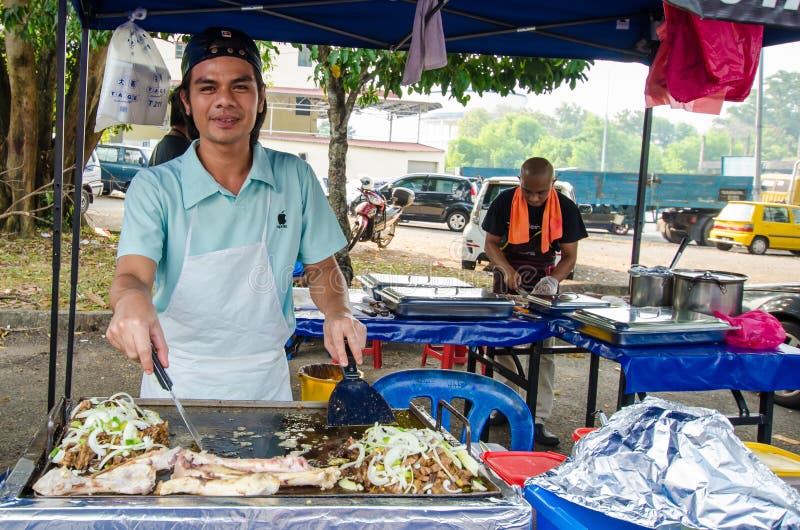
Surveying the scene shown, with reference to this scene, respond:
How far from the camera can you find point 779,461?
2.04 m

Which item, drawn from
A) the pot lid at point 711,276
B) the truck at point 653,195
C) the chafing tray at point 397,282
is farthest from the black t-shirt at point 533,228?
the truck at point 653,195

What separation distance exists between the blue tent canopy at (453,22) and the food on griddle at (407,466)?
8.91ft

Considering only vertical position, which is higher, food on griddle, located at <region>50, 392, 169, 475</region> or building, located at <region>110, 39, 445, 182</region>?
building, located at <region>110, 39, 445, 182</region>

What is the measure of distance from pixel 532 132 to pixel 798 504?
80048 millimetres

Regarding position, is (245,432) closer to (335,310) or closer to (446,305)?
(335,310)

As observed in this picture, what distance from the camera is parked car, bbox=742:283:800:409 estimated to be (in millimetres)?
6059

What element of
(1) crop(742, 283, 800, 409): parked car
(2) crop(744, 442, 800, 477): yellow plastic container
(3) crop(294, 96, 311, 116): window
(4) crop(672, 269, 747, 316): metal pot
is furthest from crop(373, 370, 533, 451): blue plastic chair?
(3) crop(294, 96, 311, 116): window

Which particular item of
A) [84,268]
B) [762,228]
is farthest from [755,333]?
[762,228]

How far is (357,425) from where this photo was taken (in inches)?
76.9

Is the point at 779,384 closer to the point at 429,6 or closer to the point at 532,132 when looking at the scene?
the point at 429,6

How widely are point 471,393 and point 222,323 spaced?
1.17 m

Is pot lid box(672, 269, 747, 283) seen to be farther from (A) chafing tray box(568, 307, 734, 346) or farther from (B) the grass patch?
(B) the grass patch

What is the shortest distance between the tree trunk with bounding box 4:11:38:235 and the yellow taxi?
1630 cm

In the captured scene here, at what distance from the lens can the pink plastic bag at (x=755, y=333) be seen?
3547mm
